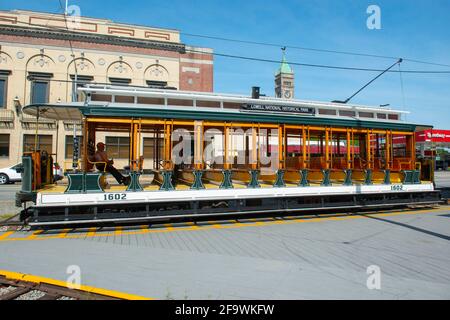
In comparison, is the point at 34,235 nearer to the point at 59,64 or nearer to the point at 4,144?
the point at 4,144

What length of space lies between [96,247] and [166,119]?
3638mm

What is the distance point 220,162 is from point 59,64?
21.4m

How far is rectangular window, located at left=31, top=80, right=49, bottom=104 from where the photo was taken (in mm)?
26558

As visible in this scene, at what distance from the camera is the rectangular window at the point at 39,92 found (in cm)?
2656

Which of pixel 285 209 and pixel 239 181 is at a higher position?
pixel 239 181

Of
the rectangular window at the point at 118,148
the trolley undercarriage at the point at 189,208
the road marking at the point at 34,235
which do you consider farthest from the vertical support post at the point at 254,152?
the rectangular window at the point at 118,148

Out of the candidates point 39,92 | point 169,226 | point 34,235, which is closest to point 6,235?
point 34,235

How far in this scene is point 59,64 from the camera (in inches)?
1058

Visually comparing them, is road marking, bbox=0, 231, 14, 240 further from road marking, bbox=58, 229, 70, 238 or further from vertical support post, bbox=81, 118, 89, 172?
vertical support post, bbox=81, 118, 89, 172

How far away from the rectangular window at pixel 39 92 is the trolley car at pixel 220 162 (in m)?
19.4

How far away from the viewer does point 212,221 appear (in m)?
9.16

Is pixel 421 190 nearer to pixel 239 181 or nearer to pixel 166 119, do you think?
pixel 239 181

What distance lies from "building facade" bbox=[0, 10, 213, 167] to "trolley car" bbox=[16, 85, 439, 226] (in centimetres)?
1554
